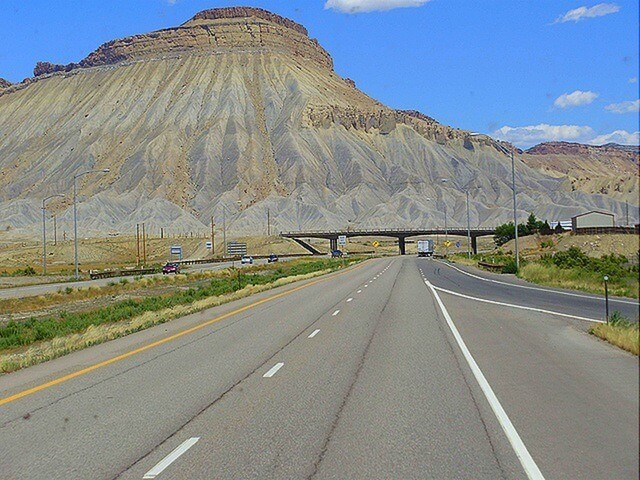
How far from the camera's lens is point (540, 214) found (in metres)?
175

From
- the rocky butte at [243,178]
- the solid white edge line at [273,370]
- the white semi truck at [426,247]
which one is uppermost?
the rocky butte at [243,178]

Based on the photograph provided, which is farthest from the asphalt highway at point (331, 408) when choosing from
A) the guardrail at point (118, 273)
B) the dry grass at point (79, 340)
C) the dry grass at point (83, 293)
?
the guardrail at point (118, 273)

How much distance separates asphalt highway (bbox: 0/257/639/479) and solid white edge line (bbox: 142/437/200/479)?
1.2 inches

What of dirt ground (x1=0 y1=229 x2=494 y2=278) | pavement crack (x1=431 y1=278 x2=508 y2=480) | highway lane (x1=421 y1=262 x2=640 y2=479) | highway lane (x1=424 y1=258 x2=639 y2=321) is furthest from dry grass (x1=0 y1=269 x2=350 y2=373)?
dirt ground (x1=0 y1=229 x2=494 y2=278)

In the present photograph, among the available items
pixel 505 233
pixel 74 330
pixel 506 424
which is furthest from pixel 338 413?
pixel 505 233

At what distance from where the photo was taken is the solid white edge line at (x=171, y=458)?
7454 mm

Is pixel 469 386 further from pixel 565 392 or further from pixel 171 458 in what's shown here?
pixel 171 458

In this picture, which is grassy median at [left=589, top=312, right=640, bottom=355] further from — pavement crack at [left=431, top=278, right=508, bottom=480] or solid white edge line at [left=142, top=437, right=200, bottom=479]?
solid white edge line at [left=142, top=437, right=200, bottom=479]

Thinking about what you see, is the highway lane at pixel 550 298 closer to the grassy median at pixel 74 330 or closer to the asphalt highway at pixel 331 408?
the asphalt highway at pixel 331 408

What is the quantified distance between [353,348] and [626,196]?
511 inches

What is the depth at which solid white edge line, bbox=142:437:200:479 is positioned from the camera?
7.45 meters

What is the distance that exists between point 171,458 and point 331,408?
2891 mm

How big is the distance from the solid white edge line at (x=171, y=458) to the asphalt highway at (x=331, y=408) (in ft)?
0.10

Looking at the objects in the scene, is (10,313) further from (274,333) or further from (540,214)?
(540,214)
